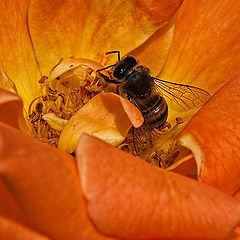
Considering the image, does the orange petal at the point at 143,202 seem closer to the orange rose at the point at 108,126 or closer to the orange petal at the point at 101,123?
the orange rose at the point at 108,126

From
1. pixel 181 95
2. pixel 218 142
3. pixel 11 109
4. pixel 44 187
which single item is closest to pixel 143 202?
pixel 44 187

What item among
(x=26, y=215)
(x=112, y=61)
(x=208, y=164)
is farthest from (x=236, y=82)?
(x=26, y=215)

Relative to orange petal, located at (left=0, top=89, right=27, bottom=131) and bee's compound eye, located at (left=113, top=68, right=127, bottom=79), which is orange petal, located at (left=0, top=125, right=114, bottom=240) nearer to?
orange petal, located at (left=0, top=89, right=27, bottom=131)

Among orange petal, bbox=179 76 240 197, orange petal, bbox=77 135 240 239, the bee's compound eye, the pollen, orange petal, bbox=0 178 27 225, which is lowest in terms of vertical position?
the pollen

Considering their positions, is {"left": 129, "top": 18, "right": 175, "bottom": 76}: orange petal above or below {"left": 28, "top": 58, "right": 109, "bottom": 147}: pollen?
above

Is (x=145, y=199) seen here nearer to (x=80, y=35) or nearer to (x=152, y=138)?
(x=152, y=138)

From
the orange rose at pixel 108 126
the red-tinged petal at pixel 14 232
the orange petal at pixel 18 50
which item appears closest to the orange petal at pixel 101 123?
the orange rose at pixel 108 126

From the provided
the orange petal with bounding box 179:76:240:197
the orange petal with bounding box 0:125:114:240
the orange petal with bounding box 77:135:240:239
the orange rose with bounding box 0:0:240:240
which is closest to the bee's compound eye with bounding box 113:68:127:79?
the orange rose with bounding box 0:0:240:240
